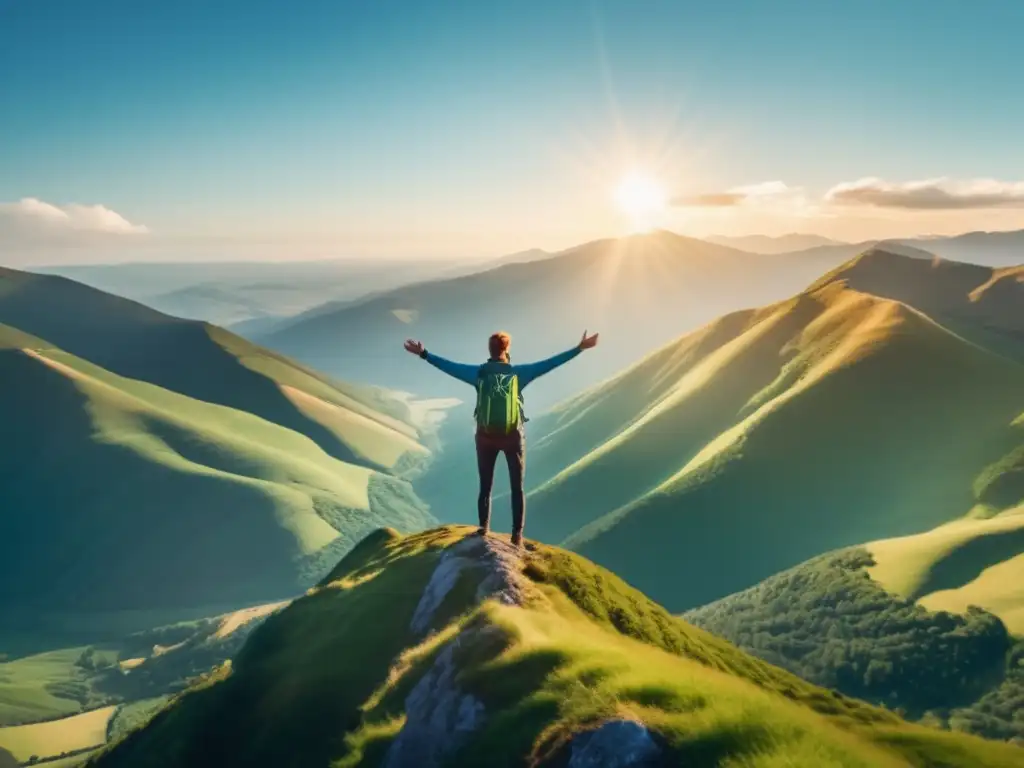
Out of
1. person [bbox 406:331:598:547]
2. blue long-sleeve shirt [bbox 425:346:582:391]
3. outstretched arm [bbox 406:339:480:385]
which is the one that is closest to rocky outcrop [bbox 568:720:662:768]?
person [bbox 406:331:598:547]

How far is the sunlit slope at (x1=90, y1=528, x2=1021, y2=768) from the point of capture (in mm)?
15898

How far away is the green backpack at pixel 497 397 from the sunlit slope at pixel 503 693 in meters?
6.72

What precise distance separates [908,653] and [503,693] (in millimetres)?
191915

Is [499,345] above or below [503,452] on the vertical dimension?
above

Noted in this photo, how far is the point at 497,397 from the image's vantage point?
2333 cm

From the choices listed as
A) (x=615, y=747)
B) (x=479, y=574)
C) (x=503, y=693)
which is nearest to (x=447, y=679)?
(x=503, y=693)

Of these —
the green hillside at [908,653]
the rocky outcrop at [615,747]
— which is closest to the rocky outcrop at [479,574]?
the rocky outcrop at [615,747]

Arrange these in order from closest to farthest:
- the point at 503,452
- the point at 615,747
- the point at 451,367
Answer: the point at 615,747, the point at 451,367, the point at 503,452

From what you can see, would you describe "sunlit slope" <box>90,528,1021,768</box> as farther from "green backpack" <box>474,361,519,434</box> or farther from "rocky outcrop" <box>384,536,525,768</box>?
"green backpack" <box>474,361,519,434</box>

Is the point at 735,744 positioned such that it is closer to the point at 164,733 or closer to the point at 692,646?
the point at 692,646

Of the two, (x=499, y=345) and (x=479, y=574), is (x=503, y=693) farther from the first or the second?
(x=499, y=345)

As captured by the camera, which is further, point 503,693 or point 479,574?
point 479,574

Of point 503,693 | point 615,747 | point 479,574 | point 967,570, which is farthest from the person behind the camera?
point 967,570

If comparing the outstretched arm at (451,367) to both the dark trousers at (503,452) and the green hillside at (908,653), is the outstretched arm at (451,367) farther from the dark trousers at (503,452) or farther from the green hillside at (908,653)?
the green hillside at (908,653)
